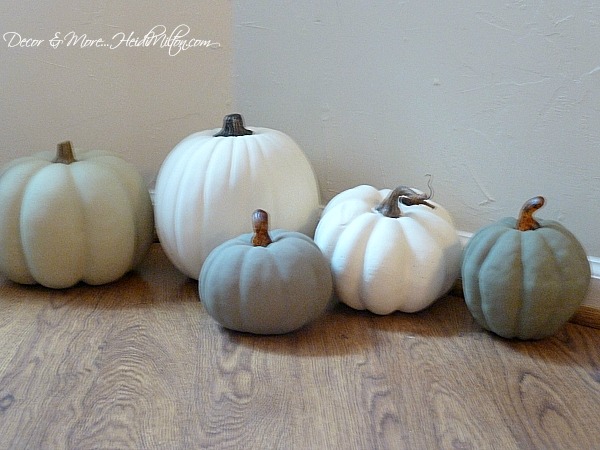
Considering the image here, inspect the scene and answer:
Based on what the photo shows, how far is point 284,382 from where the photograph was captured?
1.06 metres

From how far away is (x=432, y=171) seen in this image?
1428mm

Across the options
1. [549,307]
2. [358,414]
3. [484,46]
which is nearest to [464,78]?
[484,46]

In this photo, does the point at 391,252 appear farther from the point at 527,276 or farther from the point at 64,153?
the point at 64,153

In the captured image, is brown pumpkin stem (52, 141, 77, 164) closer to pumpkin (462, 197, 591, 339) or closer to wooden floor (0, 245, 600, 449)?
wooden floor (0, 245, 600, 449)

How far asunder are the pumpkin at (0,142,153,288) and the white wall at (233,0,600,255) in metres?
0.42

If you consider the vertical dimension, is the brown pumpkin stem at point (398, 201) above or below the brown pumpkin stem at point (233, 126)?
below

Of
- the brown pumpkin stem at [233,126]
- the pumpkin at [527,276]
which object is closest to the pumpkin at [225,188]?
the brown pumpkin stem at [233,126]

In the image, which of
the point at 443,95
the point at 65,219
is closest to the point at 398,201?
the point at 443,95

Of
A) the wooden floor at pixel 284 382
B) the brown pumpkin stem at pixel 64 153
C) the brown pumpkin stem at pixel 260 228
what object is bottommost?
Answer: the wooden floor at pixel 284 382

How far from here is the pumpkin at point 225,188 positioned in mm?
1316

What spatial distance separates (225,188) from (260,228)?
0.51 feet

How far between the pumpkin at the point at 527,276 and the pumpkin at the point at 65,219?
0.70 meters

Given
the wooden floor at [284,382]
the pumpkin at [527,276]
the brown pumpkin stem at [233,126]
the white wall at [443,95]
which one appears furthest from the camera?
the brown pumpkin stem at [233,126]

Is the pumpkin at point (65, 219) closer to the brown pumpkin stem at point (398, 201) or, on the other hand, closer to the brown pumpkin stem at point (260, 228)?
the brown pumpkin stem at point (260, 228)
